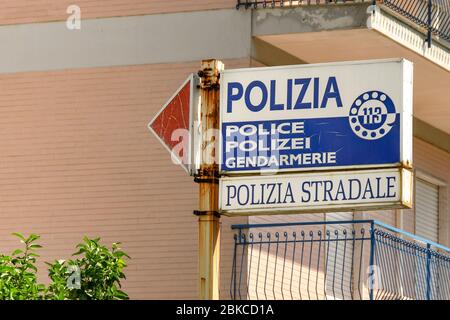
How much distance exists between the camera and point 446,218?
24.1 metres

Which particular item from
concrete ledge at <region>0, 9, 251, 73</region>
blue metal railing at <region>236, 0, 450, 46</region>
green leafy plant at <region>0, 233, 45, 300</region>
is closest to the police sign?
green leafy plant at <region>0, 233, 45, 300</region>

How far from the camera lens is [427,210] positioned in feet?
78.1

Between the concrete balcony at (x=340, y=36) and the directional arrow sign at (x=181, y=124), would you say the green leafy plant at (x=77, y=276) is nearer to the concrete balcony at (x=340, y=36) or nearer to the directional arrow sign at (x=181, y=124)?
the directional arrow sign at (x=181, y=124)

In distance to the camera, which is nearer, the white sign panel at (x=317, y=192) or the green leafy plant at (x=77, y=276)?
the white sign panel at (x=317, y=192)

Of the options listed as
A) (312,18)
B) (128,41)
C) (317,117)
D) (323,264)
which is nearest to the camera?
(317,117)

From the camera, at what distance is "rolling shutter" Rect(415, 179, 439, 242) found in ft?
77.0

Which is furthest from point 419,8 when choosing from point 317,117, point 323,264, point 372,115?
point 372,115

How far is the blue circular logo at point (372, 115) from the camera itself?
11477mm

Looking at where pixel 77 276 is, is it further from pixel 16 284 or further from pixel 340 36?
pixel 340 36

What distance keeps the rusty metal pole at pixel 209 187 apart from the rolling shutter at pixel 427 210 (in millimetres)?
12096

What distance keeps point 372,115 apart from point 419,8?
8926 millimetres

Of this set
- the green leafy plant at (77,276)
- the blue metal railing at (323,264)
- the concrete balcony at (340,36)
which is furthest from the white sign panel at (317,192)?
the concrete balcony at (340,36)
